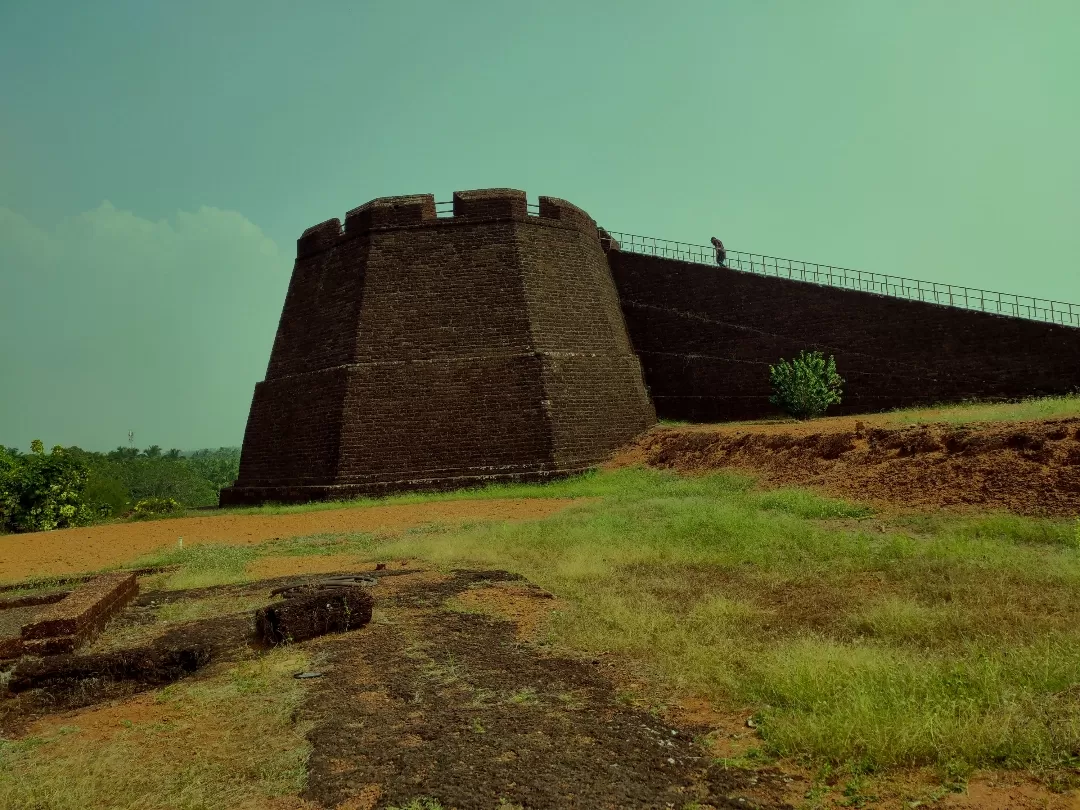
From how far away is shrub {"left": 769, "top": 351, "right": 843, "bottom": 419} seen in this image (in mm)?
15148

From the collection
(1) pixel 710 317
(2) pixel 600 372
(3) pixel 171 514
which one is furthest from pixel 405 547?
(1) pixel 710 317

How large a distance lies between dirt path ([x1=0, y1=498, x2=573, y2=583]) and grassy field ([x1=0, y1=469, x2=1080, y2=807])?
146 centimetres

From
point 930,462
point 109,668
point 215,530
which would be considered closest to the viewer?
point 109,668

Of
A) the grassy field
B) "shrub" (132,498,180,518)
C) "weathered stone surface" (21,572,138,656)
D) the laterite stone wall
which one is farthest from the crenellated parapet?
Result: "weathered stone surface" (21,572,138,656)

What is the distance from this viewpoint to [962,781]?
244 centimetres

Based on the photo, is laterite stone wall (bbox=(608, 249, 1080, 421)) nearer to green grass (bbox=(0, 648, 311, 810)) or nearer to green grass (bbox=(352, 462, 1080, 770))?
green grass (bbox=(352, 462, 1080, 770))

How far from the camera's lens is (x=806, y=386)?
15219 millimetres

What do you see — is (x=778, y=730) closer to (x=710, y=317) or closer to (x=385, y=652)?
(x=385, y=652)

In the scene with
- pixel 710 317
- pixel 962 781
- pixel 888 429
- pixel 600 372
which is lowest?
pixel 962 781

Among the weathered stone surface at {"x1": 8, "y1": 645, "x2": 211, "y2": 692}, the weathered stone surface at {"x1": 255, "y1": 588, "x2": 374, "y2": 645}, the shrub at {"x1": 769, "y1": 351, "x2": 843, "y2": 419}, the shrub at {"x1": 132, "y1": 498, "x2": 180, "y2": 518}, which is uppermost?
the shrub at {"x1": 769, "y1": 351, "x2": 843, "y2": 419}

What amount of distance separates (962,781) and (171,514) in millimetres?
15845

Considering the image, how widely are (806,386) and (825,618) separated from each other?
38.1 ft

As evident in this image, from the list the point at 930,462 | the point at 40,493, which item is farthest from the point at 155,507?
the point at 930,462

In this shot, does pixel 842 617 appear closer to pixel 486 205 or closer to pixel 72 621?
pixel 72 621
